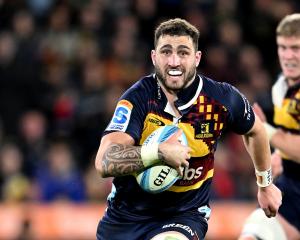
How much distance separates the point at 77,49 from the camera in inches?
560

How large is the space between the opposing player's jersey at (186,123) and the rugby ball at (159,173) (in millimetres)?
213

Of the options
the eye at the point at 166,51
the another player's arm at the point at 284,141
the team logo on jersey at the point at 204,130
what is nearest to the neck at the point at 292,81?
the another player's arm at the point at 284,141

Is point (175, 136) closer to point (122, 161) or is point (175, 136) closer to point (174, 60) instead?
point (122, 161)

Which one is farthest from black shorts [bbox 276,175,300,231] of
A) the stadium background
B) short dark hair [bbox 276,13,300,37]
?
the stadium background

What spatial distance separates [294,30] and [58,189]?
5028mm

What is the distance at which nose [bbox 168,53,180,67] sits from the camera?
6.73 metres

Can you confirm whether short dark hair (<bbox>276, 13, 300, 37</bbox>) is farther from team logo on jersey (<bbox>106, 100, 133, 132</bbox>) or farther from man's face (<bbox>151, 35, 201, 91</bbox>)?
team logo on jersey (<bbox>106, 100, 133, 132</bbox>)

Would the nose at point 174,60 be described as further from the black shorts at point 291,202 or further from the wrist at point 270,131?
the black shorts at point 291,202

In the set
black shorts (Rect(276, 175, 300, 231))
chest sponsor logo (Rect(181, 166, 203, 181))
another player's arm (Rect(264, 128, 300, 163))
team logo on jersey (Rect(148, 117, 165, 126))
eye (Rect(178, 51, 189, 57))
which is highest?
eye (Rect(178, 51, 189, 57))


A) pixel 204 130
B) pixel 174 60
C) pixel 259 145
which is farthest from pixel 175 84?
pixel 259 145

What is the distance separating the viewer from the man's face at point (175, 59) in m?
6.77

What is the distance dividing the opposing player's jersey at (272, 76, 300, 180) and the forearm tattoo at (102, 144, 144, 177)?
6.74 feet

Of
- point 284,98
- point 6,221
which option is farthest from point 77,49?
point 284,98

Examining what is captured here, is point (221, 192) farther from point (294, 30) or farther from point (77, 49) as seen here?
point (294, 30)
